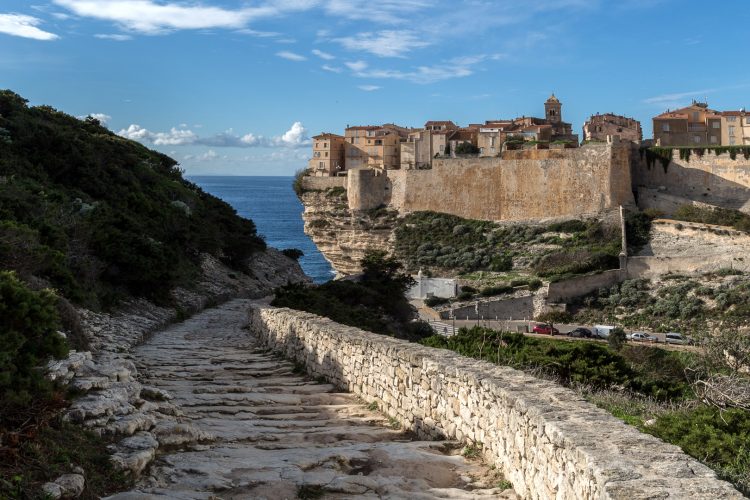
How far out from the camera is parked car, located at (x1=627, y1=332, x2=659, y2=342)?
28.2 m

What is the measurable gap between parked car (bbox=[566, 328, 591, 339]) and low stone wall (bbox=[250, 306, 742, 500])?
70.5ft

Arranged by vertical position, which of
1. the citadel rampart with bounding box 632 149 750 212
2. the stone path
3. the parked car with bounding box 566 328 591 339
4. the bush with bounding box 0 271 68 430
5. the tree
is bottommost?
the parked car with bounding box 566 328 591 339

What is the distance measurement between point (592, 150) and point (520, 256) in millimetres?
7540

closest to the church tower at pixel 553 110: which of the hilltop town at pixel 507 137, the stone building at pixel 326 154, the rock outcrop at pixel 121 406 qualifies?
the hilltop town at pixel 507 137

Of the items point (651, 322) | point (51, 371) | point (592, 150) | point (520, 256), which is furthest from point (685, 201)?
point (51, 371)

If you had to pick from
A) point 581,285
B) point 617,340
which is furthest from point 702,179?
point 617,340

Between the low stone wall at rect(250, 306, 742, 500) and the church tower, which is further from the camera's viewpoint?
the church tower

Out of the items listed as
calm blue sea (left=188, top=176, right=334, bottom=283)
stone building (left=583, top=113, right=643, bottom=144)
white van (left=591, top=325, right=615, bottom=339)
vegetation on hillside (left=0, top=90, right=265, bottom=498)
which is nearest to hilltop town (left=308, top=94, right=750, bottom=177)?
stone building (left=583, top=113, right=643, bottom=144)

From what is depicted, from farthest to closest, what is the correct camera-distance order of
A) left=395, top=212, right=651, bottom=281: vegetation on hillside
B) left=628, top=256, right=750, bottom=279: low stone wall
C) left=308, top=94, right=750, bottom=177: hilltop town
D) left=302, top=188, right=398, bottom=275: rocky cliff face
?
left=308, top=94, right=750, bottom=177: hilltop town
left=302, top=188, right=398, bottom=275: rocky cliff face
left=395, top=212, right=651, bottom=281: vegetation on hillside
left=628, top=256, right=750, bottom=279: low stone wall

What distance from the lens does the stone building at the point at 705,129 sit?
52.2 metres

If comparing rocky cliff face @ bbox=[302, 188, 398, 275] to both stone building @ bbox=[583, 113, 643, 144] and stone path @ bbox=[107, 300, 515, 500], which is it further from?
stone path @ bbox=[107, 300, 515, 500]

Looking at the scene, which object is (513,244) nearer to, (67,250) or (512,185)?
(512,185)

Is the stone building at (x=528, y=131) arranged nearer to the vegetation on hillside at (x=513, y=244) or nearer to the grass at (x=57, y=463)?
the vegetation on hillside at (x=513, y=244)

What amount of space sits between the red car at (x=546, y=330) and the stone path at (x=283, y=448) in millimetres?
21154
